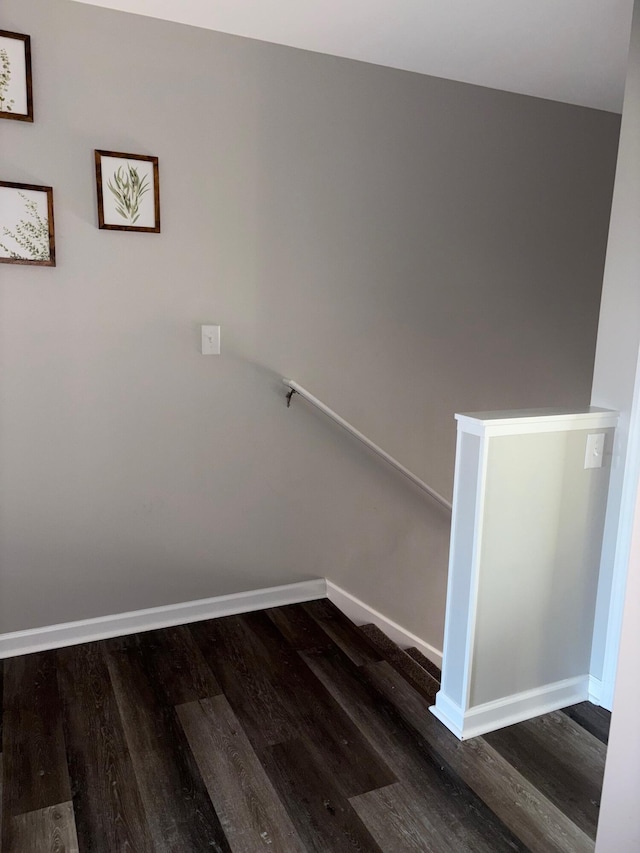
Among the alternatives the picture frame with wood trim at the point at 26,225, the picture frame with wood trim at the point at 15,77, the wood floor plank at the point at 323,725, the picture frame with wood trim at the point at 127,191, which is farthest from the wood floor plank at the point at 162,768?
the picture frame with wood trim at the point at 15,77

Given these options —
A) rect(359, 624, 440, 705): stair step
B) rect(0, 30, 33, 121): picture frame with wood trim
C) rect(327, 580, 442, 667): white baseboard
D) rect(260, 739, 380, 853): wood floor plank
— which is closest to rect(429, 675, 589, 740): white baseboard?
rect(359, 624, 440, 705): stair step

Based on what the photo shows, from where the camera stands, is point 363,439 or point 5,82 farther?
point 363,439

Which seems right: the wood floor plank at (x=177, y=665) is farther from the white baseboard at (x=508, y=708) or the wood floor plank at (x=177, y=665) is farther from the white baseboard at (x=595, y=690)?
the white baseboard at (x=595, y=690)

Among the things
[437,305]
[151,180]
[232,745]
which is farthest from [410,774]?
[151,180]

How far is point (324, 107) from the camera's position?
2527 mm

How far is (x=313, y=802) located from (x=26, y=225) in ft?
6.42

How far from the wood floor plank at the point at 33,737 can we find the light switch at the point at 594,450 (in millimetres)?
1797

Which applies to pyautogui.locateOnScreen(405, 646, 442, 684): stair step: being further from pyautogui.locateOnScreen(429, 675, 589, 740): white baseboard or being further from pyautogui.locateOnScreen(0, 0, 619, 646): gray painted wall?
pyautogui.locateOnScreen(429, 675, 589, 740): white baseboard

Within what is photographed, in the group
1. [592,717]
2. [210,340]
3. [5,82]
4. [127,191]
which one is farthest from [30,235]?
[592,717]

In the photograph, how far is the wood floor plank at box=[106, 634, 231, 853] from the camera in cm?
161

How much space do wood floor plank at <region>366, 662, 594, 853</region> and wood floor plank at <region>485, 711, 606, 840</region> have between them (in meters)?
0.03

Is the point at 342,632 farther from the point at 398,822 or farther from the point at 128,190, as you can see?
the point at 128,190

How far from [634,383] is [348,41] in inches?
61.8

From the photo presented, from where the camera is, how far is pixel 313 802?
5.66ft
